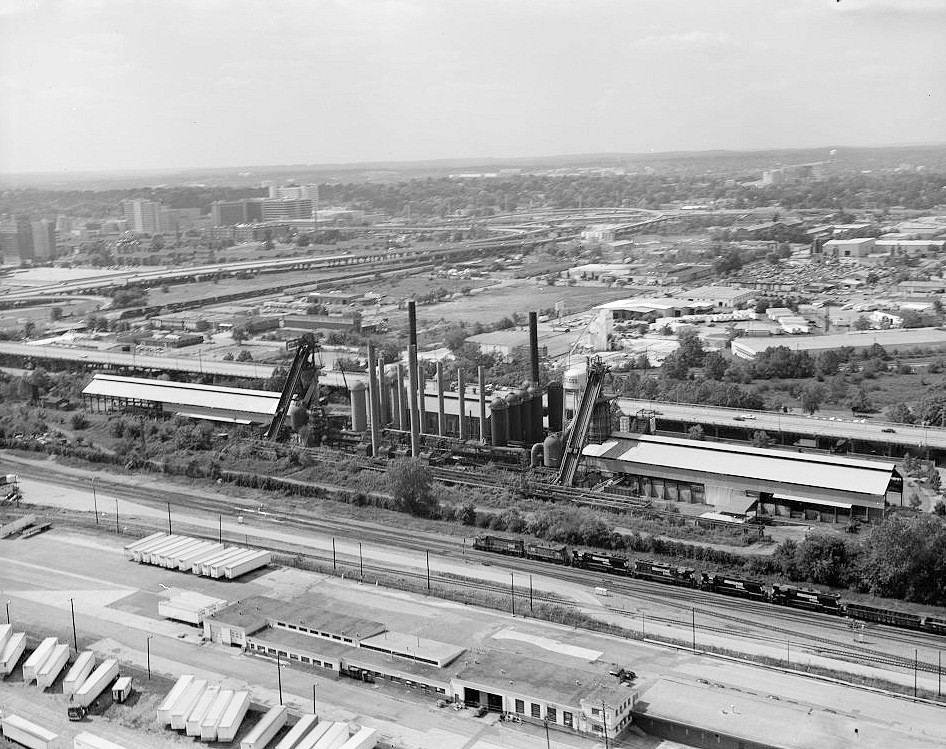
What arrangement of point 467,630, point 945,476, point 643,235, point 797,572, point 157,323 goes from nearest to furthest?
point 467,630 < point 797,572 < point 945,476 < point 157,323 < point 643,235

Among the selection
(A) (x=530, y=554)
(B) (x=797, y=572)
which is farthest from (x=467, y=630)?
(B) (x=797, y=572)

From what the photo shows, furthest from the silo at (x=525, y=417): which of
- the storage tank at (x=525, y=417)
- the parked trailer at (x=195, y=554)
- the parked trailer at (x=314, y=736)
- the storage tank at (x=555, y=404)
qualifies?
the parked trailer at (x=314, y=736)

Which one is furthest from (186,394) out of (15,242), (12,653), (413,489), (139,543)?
(15,242)

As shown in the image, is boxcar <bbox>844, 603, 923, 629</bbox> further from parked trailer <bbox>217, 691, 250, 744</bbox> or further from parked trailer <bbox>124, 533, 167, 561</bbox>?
parked trailer <bbox>124, 533, 167, 561</bbox>

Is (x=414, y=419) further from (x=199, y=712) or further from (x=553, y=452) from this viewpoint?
(x=199, y=712)

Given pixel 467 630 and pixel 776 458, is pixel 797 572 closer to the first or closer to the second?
pixel 776 458

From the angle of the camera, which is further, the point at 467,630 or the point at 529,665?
the point at 467,630

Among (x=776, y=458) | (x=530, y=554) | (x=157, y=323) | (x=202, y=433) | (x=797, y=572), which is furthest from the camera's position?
(x=157, y=323)
